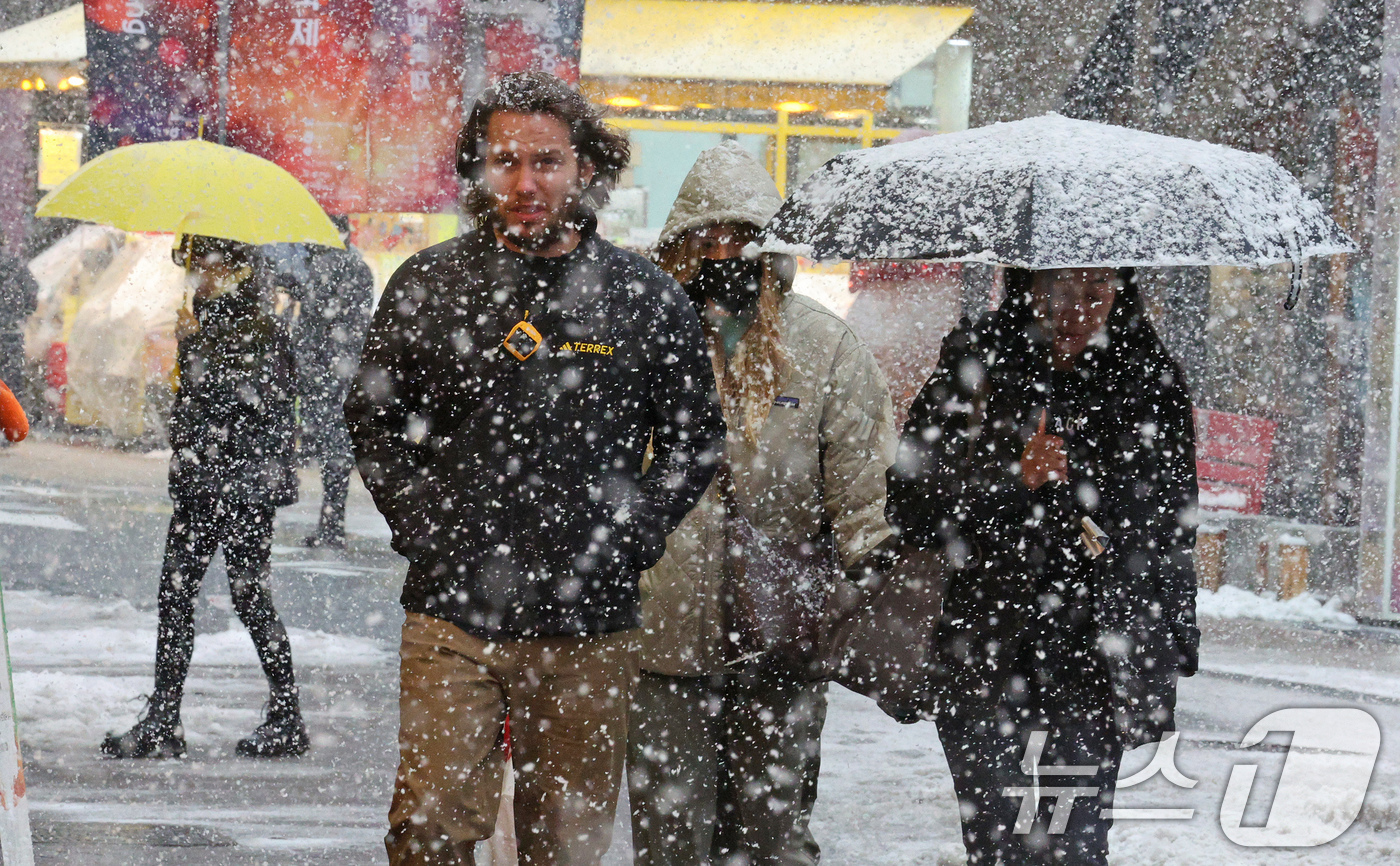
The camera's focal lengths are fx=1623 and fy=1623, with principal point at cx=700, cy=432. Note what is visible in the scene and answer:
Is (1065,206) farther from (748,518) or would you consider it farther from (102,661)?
(102,661)

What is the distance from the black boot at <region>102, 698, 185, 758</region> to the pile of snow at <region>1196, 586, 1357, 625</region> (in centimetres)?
620

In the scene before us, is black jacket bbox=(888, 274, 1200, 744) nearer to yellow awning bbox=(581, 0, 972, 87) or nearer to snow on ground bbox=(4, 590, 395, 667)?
snow on ground bbox=(4, 590, 395, 667)

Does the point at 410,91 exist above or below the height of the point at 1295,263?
above

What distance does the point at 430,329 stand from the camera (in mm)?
3420

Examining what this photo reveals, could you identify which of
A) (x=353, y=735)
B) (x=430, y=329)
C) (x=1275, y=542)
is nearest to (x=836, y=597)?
(x=430, y=329)

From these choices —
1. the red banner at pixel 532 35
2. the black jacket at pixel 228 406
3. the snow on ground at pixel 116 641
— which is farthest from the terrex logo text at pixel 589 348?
the red banner at pixel 532 35

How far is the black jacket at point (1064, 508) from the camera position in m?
3.64

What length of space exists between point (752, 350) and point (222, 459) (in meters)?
2.47

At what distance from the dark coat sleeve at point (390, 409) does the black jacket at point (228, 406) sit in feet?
7.91

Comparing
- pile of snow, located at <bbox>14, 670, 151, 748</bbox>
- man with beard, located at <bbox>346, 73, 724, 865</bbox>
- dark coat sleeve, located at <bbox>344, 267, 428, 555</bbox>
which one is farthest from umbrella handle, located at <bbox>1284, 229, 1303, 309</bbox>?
pile of snow, located at <bbox>14, 670, 151, 748</bbox>

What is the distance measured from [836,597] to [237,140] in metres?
8.46

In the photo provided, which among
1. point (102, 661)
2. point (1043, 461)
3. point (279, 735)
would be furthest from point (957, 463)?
point (102, 661)

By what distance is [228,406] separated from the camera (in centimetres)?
574

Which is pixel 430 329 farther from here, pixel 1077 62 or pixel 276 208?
pixel 1077 62
